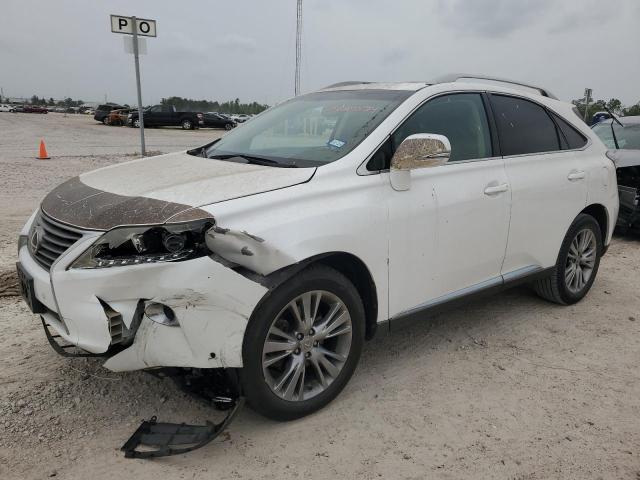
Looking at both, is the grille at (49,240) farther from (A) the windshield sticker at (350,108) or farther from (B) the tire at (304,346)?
(A) the windshield sticker at (350,108)

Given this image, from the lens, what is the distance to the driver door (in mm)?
3203

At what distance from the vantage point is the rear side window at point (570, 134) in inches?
178

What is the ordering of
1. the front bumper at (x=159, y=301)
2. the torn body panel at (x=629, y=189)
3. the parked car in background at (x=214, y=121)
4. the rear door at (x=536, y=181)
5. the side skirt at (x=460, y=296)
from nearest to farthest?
the front bumper at (x=159, y=301) < the side skirt at (x=460, y=296) < the rear door at (x=536, y=181) < the torn body panel at (x=629, y=189) < the parked car in background at (x=214, y=121)

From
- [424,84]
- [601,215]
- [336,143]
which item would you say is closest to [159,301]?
[336,143]

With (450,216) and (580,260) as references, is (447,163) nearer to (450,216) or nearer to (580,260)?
(450,216)

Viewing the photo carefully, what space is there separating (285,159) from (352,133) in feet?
1.45

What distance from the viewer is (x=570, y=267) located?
470 cm

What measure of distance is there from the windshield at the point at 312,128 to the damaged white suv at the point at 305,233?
18 millimetres

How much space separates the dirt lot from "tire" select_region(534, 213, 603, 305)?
39 cm

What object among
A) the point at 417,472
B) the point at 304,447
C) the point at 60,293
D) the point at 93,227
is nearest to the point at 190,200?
the point at 93,227

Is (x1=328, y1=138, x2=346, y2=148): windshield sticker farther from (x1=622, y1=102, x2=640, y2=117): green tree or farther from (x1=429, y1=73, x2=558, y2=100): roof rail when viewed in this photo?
(x1=622, y1=102, x2=640, y2=117): green tree

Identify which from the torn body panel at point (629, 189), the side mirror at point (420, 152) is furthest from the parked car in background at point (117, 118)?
the side mirror at point (420, 152)

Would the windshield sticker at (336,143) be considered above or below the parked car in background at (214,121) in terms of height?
above

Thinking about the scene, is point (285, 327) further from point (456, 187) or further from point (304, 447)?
point (456, 187)
